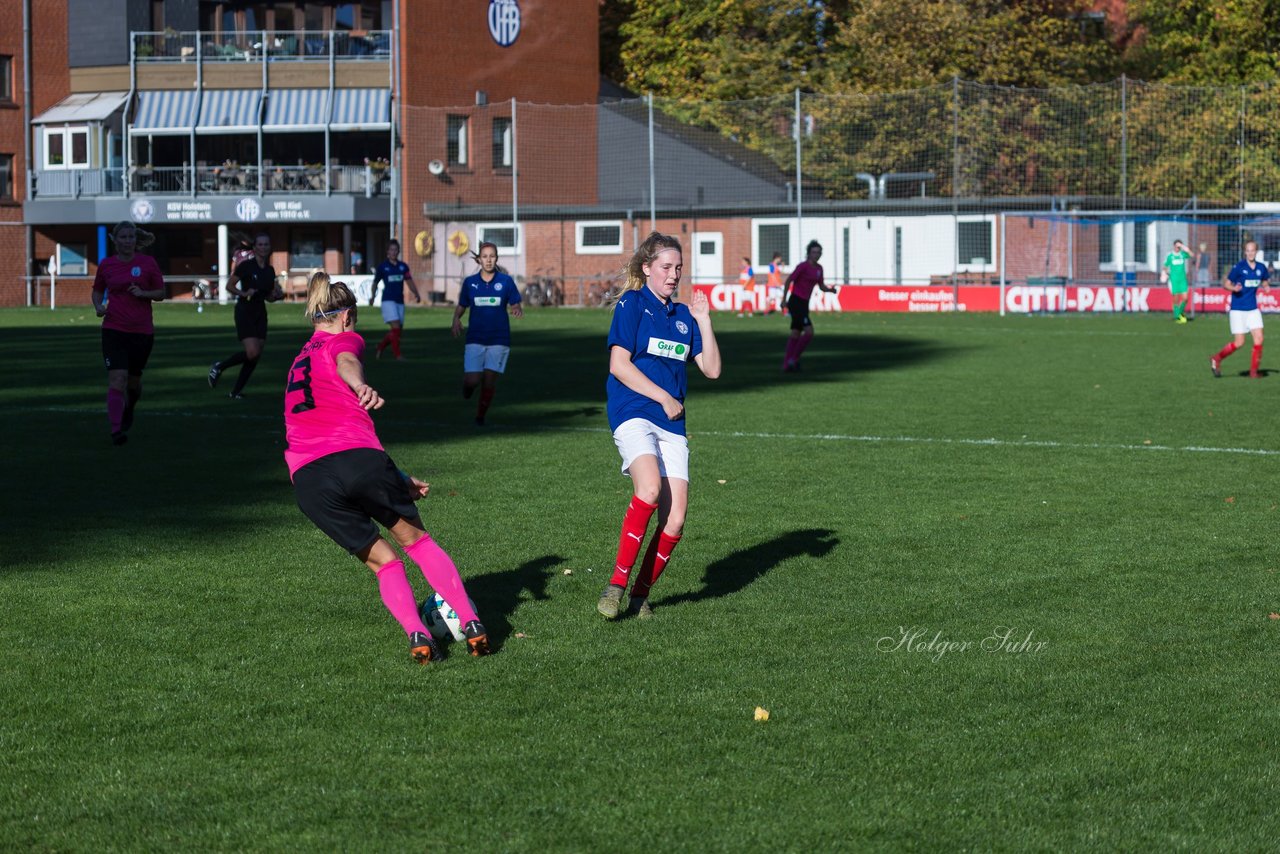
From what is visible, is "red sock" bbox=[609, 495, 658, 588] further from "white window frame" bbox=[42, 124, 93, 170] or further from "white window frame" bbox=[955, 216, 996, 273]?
"white window frame" bbox=[42, 124, 93, 170]

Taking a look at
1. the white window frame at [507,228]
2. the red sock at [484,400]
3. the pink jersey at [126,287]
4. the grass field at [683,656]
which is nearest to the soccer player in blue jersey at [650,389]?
the grass field at [683,656]

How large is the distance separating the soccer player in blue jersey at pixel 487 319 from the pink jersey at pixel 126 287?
312cm

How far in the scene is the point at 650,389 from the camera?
7.54 metres

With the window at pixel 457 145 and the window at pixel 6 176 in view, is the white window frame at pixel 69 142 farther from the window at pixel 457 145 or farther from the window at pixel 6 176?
the window at pixel 457 145

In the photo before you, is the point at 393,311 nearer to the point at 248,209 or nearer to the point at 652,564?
the point at 652,564

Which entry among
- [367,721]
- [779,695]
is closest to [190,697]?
[367,721]

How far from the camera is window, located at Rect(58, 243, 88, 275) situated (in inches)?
2221

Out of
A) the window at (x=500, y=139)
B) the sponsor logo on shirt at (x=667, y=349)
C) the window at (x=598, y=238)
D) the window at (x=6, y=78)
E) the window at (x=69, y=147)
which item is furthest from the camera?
the window at (x=6, y=78)

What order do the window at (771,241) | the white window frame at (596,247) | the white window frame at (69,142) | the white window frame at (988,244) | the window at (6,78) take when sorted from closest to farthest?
the white window frame at (988,244)
the window at (771,241)
the white window frame at (596,247)
the white window frame at (69,142)
the window at (6,78)

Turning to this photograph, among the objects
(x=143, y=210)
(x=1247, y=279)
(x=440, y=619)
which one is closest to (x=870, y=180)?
(x=143, y=210)

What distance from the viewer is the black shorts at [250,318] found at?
18.8 m

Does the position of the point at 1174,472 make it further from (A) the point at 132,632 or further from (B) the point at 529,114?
(B) the point at 529,114

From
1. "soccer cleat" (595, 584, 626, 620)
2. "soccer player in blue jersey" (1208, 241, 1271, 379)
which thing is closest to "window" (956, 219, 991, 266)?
"soccer player in blue jersey" (1208, 241, 1271, 379)

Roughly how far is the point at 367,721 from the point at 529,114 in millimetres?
A: 47679
